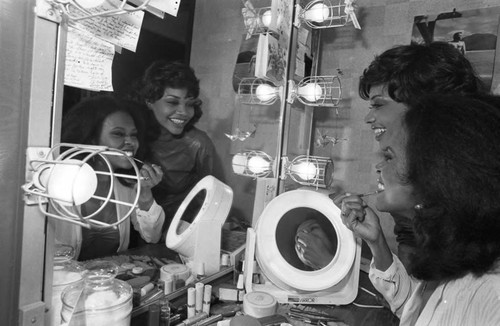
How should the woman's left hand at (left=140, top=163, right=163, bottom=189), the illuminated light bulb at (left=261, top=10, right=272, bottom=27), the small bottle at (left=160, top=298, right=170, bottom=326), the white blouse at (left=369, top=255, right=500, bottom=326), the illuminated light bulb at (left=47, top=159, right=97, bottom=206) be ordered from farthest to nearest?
the illuminated light bulb at (left=261, top=10, right=272, bottom=27)
the woman's left hand at (left=140, top=163, right=163, bottom=189)
the small bottle at (left=160, top=298, right=170, bottom=326)
the white blouse at (left=369, top=255, right=500, bottom=326)
the illuminated light bulb at (left=47, top=159, right=97, bottom=206)

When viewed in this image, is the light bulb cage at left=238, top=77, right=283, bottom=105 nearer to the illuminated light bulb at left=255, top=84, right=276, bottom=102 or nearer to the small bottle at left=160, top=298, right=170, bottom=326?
the illuminated light bulb at left=255, top=84, right=276, bottom=102

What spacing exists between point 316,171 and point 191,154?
0.52m

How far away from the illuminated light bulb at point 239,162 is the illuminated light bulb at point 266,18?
1.70 ft

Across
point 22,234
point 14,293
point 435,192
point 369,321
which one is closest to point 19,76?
point 22,234

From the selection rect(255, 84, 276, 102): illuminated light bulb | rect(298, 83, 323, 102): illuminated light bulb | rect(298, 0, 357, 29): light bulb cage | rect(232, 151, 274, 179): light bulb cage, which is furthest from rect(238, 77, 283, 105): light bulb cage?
rect(298, 0, 357, 29): light bulb cage

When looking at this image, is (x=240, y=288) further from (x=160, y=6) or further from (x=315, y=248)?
(x=160, y=6)

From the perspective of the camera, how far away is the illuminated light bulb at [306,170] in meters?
1.37

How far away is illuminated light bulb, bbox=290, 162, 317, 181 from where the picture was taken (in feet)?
4.49

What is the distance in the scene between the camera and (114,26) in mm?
750

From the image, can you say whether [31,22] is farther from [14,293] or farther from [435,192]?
[435,192]

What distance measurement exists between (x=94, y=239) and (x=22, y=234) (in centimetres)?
31

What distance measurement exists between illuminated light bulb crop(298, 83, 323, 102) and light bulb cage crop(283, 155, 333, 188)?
0.25 m

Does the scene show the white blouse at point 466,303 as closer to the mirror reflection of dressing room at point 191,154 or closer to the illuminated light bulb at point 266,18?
the mirror reflection of dressing room at point 191,154

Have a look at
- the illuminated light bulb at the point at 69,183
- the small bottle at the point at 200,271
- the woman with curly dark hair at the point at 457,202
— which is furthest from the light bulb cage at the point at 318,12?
the illuminated light bulb at the point at 69,183
